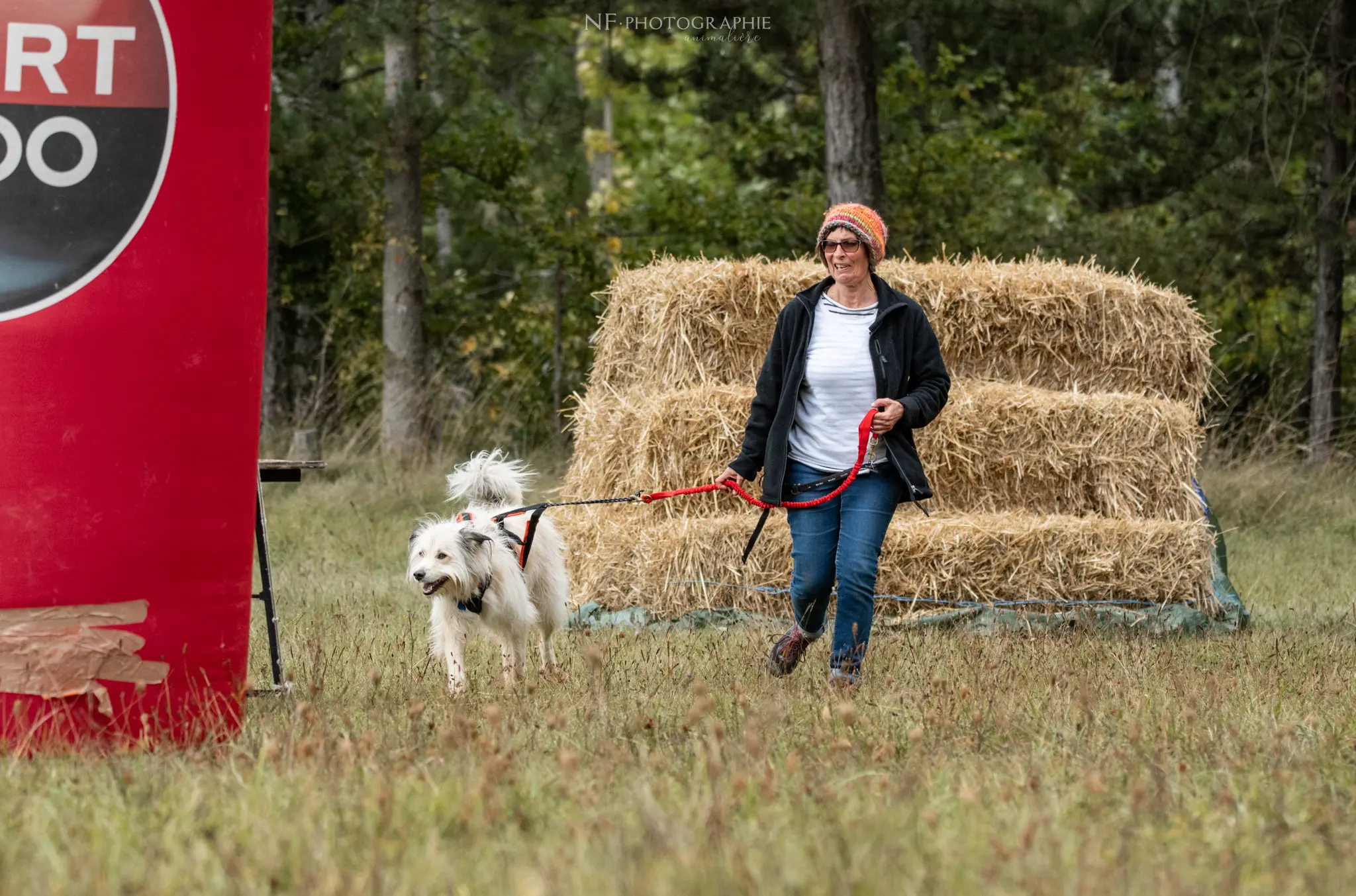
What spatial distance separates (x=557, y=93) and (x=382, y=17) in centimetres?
475

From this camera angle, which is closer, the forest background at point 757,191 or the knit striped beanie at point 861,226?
the knit striped beanie at point 861,226

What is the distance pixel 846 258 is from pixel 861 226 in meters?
0.15

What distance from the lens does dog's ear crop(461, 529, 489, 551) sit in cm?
704

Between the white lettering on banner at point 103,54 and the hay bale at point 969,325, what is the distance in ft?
17.5

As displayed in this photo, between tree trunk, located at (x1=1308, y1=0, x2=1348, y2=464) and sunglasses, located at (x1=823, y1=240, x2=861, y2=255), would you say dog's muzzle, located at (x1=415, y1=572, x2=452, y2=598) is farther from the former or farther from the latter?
tree trunk, located at (x1=1308, y1=0, x2=1348, y2=464)

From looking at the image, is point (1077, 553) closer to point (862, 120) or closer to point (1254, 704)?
point (1254, 704)

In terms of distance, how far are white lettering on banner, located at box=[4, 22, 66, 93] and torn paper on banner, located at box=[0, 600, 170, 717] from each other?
1.59 m

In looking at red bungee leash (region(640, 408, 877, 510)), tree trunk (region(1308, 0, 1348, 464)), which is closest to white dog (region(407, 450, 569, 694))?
red bungee leash (region(640, 408, 877, 510))

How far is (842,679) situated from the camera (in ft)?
21.0

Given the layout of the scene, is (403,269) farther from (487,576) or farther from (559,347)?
(487,576)

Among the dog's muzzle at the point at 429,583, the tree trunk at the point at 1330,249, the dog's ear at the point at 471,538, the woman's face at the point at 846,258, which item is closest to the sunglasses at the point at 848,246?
the woman's face at the point at 846,258

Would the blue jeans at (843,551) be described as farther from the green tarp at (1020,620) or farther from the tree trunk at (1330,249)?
the tree trunk at (1330,249)

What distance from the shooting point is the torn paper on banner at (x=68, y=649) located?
Answer: 15.4ft

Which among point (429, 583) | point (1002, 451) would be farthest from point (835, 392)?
point (1002, 451)
